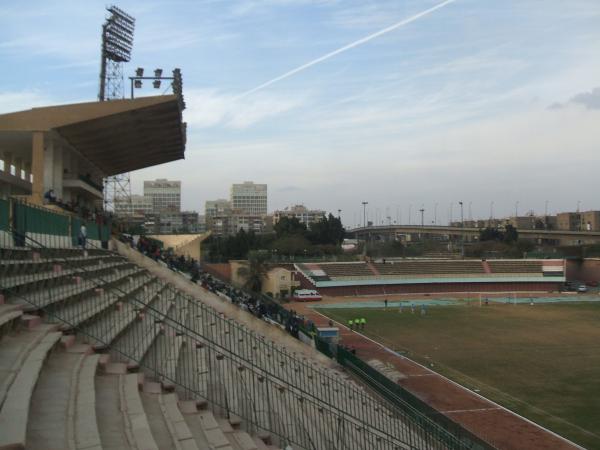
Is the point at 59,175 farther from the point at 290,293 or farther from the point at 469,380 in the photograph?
the point at 290,293

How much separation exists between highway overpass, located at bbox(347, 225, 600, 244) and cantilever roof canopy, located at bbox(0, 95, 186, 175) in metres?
87.7

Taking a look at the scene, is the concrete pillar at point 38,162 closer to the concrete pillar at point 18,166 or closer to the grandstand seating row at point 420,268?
the concrete pillar at point 18,166

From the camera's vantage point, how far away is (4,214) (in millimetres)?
10164

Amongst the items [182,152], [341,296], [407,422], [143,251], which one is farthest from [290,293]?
[407,422]

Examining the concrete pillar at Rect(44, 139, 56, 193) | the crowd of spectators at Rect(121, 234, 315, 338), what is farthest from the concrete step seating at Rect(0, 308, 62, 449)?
the concrete pillar at Rect(44, 139, 56, 193)

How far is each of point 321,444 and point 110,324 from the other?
394 cm

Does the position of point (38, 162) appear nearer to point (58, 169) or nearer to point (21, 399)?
point (58, 169)

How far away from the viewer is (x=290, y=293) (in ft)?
173

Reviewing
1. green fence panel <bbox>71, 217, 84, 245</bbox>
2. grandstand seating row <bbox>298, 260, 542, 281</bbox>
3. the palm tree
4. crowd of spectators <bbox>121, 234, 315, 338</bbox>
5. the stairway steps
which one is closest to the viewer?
the stairway steps

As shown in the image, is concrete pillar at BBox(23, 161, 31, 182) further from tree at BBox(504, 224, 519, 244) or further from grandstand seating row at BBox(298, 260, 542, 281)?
tree at BBox(504, 224, 519, 244)

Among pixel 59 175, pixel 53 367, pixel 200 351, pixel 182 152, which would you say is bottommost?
pixel 200 351

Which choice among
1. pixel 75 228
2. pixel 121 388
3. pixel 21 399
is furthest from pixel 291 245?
pixel 21 399

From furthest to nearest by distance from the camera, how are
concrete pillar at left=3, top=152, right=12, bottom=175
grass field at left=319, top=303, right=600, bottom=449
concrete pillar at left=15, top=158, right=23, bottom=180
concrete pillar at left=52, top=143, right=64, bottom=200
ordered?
concrete pillar at left=15, top=158, right=23, bottom=180 → concrete pillar at left=3, top=152, right=12, bottom=175 → concrete pillar at left=52, top=143, right=64, bottom=200 → grass field at left=319, top=303, right=600, bottom=449

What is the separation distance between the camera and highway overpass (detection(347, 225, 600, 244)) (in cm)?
10112
